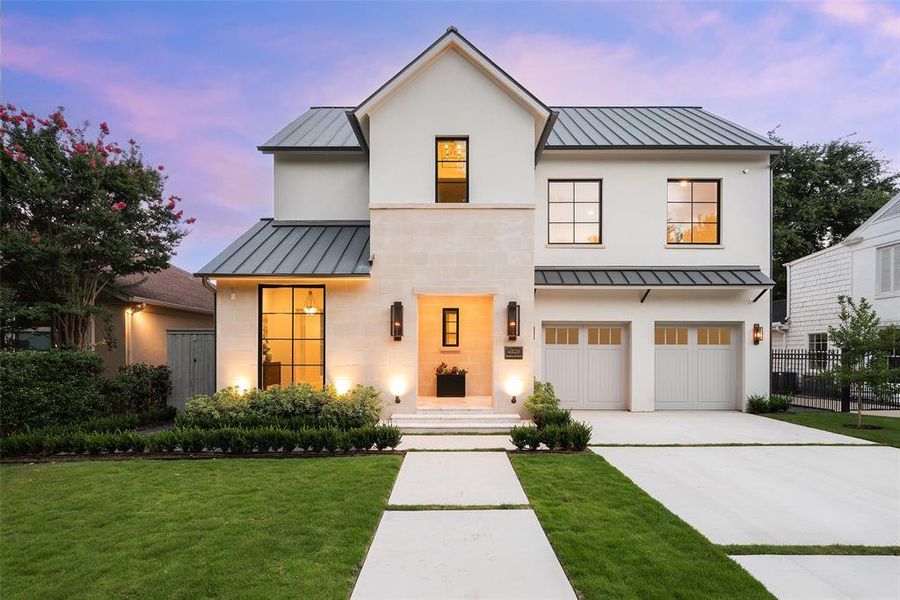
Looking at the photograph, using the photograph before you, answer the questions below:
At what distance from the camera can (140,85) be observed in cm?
1495

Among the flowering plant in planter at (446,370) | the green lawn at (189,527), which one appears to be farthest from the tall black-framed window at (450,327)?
the green lawn at (189,527)

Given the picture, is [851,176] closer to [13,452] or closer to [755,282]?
[755,282]

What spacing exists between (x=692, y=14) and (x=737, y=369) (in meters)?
10.7

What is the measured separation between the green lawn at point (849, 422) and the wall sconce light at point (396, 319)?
9.97 metres

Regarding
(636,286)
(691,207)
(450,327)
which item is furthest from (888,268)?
(450,327)

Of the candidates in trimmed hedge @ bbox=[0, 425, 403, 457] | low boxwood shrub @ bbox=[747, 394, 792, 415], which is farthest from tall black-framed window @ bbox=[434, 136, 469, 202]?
low boxwood shrub @ bbox=[747, 394, 792, 415]

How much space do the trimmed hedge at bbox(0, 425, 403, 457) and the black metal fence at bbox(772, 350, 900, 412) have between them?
11.9 metres

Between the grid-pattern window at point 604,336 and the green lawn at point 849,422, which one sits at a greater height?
the grid-pattern window at point 604,336

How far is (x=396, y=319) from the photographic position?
898 cm

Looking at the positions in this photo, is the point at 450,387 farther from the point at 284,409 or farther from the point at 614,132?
the point at 614,132

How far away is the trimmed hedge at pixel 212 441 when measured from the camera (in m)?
6.84

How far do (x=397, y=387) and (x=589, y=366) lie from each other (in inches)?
223

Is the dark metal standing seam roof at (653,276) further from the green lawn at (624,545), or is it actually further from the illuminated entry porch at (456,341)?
the green lawn at (624,545)

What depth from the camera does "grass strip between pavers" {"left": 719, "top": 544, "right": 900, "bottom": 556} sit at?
12.4 feet
